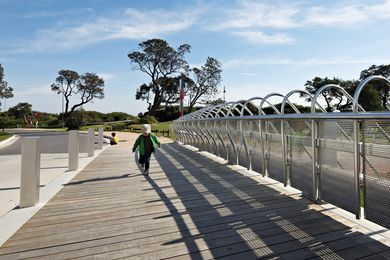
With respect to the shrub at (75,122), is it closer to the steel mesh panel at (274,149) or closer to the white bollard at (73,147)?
the white bollard at (73,147)

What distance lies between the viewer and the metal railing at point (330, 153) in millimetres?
3391

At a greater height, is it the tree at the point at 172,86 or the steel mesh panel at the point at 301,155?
the tree at the point at 172,86

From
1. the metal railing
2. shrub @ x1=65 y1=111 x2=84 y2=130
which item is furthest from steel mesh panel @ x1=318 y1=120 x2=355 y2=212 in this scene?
shrub @ x1=65 y1=111 x2=84 y2=130

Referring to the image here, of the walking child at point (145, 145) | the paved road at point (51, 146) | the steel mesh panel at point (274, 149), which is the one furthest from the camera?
the paved road at point (51, 146)

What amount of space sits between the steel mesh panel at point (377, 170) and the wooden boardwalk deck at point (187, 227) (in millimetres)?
287

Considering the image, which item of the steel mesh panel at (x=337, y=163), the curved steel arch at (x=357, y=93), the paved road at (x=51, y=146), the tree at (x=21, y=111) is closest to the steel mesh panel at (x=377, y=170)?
the steel mesh panel at (x=337, y=163)

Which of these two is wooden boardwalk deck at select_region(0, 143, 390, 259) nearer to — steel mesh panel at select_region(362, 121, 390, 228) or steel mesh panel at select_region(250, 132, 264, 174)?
steel mesh panel at select_region(362, 121, 390, 228)

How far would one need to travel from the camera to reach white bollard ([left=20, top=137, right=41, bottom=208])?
16.0ft

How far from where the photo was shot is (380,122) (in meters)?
3.24

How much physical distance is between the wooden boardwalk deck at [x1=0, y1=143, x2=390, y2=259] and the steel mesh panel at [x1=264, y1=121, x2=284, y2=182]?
10.1 inches

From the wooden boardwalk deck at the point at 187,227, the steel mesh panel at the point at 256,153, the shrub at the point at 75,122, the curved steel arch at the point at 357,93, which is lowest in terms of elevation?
the wooden boardwalk deck at the point at 187,227

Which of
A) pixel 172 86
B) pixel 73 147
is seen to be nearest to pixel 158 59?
pixel 172 86

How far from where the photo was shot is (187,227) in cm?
395

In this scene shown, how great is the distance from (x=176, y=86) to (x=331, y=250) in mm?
51127
